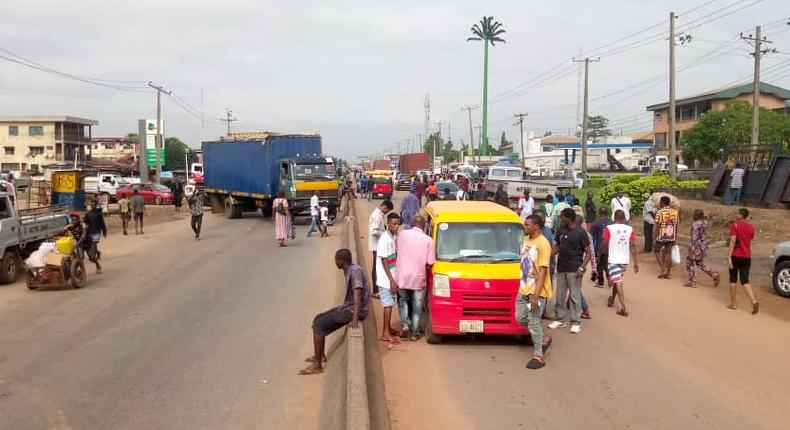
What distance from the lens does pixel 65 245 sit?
47.5ft

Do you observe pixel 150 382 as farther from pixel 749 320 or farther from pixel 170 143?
pixel 170 143

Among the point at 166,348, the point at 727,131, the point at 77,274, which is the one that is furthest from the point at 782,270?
the point at 727,131

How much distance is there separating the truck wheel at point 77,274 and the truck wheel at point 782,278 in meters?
13.4

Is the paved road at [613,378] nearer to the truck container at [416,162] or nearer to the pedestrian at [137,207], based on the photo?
the pedestrian at [137,207]

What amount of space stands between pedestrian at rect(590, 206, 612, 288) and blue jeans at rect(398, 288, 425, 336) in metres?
4.27

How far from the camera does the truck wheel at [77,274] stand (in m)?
14.6

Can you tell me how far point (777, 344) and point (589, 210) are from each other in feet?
33.1

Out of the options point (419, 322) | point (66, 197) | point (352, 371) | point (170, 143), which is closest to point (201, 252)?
point (66, 197)

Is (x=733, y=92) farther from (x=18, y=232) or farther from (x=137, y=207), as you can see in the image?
(x=18, y=232)

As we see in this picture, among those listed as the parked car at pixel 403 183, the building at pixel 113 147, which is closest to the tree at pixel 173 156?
the building at pixel 113 147

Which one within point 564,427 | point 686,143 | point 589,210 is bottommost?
point 564,427

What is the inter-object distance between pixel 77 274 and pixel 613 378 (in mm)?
11086

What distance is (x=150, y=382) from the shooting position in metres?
7.98

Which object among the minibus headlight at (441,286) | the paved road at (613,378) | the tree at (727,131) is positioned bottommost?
the paved road at (613,378)
